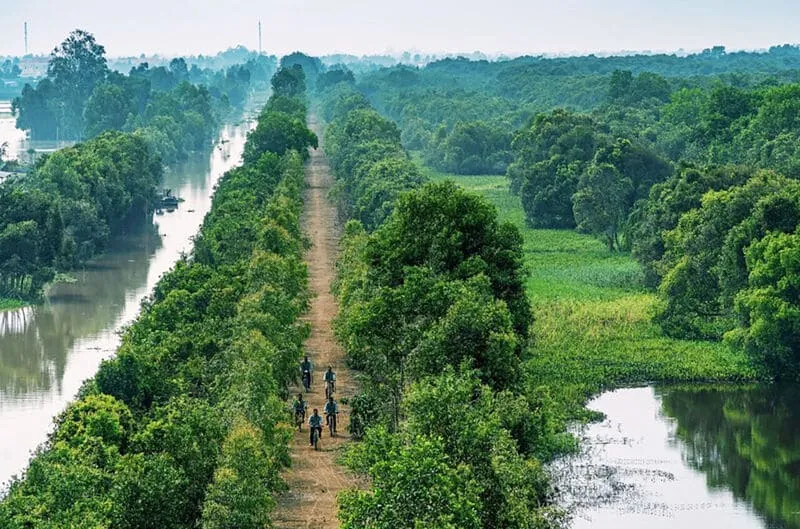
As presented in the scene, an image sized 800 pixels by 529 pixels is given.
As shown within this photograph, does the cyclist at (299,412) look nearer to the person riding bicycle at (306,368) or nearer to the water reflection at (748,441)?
the person riding bicycle at (306,368)

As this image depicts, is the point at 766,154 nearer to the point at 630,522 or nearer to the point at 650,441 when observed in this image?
the point at 650,441

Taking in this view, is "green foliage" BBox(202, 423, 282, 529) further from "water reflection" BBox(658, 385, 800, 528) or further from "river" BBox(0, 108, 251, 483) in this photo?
"water reflection" BBox(658, 385, 800, 528)

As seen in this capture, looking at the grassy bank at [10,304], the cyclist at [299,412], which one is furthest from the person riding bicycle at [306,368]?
the grassy bank at [10,304]

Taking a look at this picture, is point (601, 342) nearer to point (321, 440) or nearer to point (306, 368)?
point (306, 368)

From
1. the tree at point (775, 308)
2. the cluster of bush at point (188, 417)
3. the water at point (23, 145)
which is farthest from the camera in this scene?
the water at point (23, 145)

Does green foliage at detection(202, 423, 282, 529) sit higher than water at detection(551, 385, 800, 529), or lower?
higher

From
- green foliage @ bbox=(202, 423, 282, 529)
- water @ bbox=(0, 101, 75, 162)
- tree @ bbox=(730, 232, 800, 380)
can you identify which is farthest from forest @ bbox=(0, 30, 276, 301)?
green foliage @ bbox=(202, 423, 282, 529)
